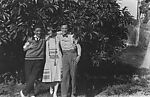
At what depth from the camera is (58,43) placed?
726cm

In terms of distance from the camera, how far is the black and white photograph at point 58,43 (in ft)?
23.3

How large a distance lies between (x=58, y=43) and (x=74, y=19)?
0.66 metres

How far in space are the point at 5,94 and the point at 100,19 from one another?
A: 3118 millimetres

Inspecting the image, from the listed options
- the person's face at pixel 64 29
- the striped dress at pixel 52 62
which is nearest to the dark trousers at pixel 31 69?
the striped dress at pixel 52 62

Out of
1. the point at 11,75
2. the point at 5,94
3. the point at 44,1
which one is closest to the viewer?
the point at 44,1

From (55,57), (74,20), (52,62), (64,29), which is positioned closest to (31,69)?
(52,62)

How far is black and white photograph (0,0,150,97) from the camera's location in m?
7.09

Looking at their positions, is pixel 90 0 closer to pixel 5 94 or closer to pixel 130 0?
pixel 5 94

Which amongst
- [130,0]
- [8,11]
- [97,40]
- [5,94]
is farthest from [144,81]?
[130,0]

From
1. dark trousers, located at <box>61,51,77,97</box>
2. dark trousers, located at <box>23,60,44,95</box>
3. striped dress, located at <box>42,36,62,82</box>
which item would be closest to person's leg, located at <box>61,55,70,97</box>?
dark trousers, located at <box>61,51,77,97</box>

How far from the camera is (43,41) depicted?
7.21 metres

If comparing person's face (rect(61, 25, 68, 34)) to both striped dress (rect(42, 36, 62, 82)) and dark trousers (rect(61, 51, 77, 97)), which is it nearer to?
striped dress (rect(42, 36, 62, 82))

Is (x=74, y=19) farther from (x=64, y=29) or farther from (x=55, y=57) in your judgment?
(x=55, y=57)

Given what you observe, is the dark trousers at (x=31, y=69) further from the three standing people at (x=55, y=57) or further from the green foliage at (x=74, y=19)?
the green foliage at (x=74, y=19)
